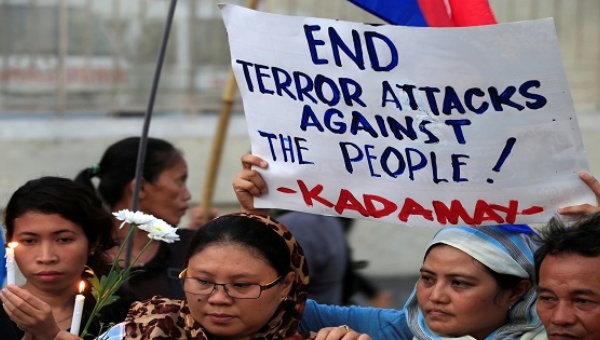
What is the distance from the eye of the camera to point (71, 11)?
884 centimetres

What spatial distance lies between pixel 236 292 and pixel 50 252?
79 cm

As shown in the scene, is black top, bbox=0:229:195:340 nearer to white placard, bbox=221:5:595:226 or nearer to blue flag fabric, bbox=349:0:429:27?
white placard, bbox=221:5:595:226

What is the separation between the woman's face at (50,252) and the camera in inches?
174

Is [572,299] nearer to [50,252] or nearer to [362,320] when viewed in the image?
[362,320]

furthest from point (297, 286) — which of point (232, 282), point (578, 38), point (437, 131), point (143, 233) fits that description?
point (578, 38)

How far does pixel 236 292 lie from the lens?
3863mm

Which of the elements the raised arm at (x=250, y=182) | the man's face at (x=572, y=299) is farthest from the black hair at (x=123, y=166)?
the man's face at (x=572, y=299)

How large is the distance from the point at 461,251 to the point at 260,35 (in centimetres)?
81

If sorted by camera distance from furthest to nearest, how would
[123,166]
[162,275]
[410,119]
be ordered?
1. [123,166]
2. [162,275]
3. [410,119]

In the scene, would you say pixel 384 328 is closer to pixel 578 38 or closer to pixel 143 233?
pixel 143 233

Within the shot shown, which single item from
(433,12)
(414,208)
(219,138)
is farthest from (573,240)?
(219,138)

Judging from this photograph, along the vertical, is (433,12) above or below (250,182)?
above

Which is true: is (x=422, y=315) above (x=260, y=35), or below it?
below

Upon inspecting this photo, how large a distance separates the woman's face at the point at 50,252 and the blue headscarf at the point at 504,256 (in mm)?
→ 1025
